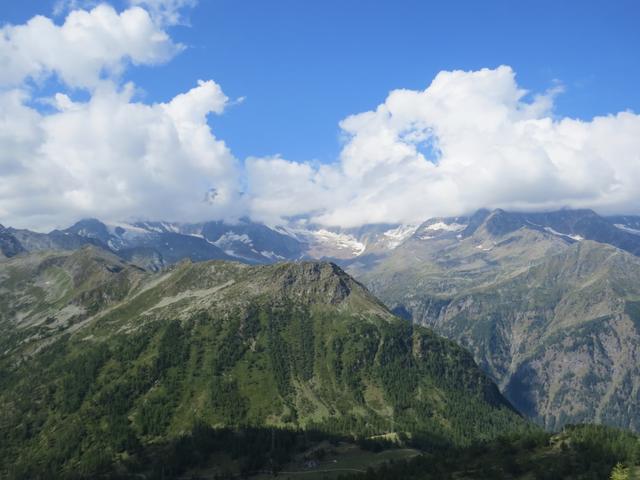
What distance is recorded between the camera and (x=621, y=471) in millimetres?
181750

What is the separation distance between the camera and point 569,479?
19725 centimetres

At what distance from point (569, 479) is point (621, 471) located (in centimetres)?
1970

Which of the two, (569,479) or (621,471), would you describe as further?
(569,479)
